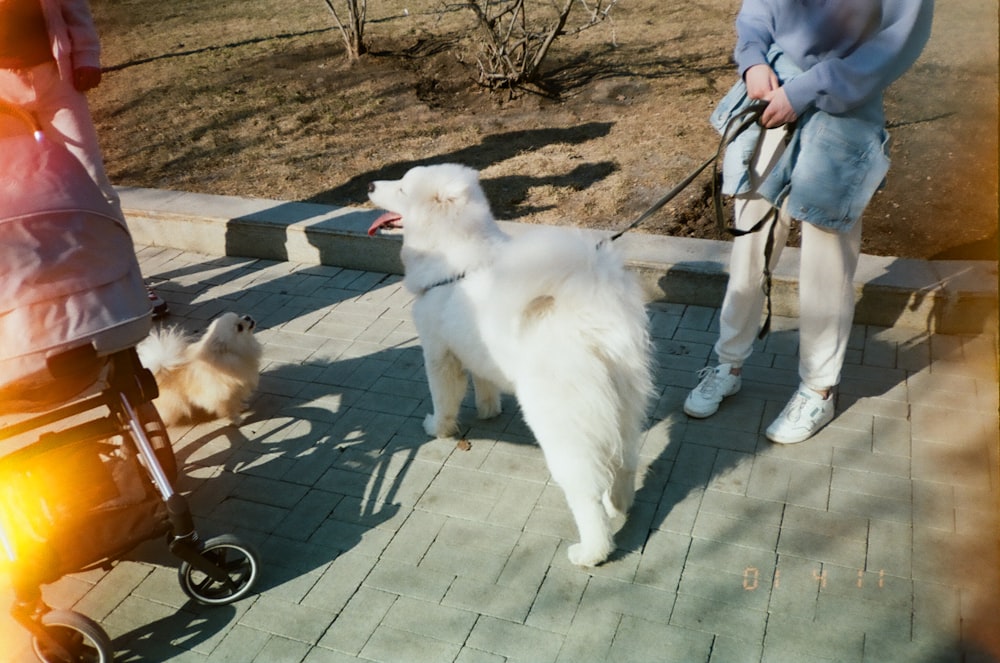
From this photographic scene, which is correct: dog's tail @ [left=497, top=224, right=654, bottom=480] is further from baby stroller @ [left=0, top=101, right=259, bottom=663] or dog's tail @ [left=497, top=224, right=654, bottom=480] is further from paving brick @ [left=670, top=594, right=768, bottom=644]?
baby stroller @ [left=0, top=101, right=259, bottom=663]

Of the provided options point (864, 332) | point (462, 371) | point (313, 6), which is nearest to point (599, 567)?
point (462, 371)

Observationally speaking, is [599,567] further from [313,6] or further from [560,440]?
[313,6]

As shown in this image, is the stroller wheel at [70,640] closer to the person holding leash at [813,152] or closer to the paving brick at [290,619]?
the paving brick at [290,619]

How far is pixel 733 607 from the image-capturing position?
2775 millimetres

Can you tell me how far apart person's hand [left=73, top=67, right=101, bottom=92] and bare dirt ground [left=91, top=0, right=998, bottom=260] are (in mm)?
2334

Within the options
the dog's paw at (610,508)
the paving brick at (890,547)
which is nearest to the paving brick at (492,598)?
the dog's paw at (610,508)

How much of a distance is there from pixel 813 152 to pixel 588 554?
1912 millimetres

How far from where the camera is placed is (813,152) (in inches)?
121

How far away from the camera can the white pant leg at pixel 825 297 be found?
3.27 meters

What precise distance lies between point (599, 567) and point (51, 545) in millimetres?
2046

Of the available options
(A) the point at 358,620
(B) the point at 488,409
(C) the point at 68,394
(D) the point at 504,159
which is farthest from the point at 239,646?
(D) the point at 504,159

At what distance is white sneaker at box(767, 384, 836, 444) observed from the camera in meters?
3.54

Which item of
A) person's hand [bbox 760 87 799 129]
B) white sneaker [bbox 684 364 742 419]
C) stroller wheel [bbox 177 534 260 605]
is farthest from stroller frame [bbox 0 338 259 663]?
person's hand [bbox 760 87 799 129]

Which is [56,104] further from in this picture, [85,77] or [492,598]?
[492,598]
